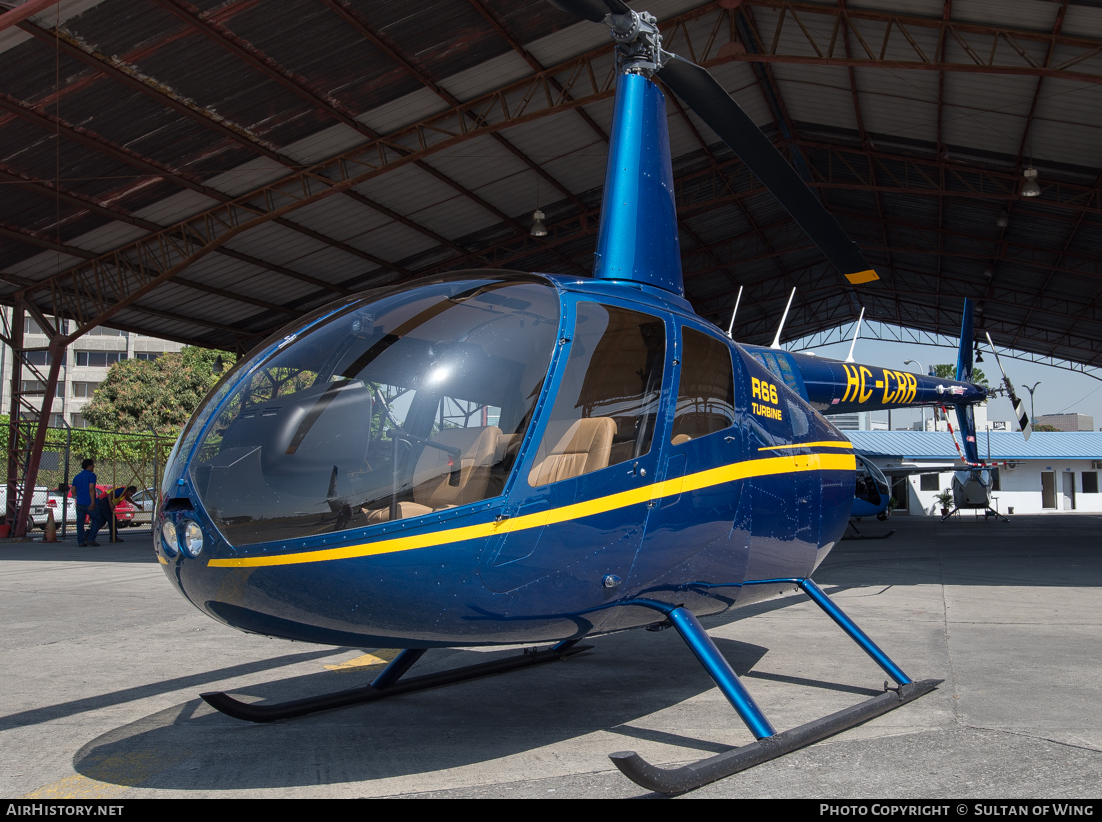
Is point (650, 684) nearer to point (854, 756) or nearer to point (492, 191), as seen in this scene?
point (854, 756)

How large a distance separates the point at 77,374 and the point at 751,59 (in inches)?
2645

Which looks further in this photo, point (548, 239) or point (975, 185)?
point (548, 239)

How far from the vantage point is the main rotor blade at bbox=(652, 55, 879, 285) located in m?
5.02

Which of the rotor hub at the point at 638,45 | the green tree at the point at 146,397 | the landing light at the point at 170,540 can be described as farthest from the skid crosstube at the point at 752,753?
the green tree at the point at 146,397

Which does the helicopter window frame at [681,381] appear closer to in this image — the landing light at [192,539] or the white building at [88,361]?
the landing light at [192,539]

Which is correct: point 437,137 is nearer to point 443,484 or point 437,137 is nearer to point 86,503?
point 86,503

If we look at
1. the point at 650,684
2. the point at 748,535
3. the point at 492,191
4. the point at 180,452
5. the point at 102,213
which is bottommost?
the point at 650,684

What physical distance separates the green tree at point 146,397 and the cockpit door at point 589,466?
42946 millimetres

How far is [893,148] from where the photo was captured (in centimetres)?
2078

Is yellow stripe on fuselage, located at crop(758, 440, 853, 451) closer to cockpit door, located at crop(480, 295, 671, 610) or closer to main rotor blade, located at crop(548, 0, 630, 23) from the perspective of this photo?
cockpit door, located at crop(480, 295, 671, 610)

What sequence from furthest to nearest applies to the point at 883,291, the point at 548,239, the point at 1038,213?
the point at 883,291 < the point at 548,239 < the point at 1038,213

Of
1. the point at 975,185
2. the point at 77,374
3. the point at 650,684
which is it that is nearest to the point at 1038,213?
the point at 975,185

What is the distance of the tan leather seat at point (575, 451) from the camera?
137 inches

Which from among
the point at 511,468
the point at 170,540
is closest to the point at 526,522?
the point at 511,468
